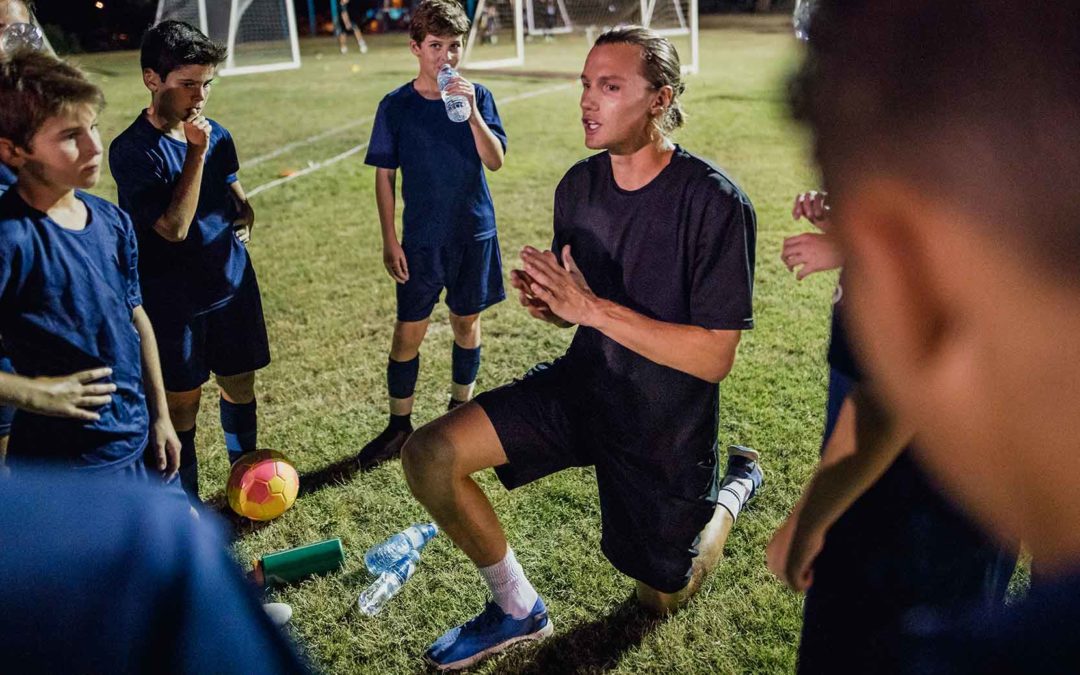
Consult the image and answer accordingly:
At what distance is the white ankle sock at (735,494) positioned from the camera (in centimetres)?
336

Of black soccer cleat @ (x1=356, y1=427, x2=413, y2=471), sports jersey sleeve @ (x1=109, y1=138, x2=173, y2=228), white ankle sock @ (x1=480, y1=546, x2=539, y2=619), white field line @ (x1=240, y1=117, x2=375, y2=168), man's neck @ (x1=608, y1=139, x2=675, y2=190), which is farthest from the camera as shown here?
white field line @ (x1=240, y1=117, x2=375, y2=168)

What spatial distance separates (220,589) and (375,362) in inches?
187

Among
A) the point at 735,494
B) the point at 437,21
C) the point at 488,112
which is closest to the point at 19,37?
the point at 437,21

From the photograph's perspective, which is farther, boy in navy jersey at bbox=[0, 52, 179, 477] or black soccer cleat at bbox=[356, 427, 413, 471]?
black soccer cleat at bbox=[356, 427, 413, 471]

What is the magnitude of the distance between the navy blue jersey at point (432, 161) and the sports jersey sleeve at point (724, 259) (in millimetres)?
1799

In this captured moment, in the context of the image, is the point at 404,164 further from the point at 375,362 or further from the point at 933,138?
the point at 933,138

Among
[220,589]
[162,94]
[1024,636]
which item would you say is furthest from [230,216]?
[1024,636]

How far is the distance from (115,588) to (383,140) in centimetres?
375

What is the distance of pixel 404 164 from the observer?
4.14 metres

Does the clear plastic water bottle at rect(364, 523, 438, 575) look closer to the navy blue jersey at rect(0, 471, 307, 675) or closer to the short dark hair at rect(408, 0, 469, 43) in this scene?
the short dark hair at rect(408, 0, 469, 43)

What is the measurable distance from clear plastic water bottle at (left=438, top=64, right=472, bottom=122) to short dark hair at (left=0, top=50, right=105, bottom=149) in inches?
67.5

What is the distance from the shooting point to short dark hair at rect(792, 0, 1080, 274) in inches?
23.7

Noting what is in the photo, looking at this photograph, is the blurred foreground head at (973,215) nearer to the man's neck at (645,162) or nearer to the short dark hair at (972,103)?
the short dark hair at (972,103)

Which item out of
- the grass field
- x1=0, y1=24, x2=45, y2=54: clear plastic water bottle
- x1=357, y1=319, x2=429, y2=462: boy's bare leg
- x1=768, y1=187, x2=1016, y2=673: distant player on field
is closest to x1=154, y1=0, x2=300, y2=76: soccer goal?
the grass field
